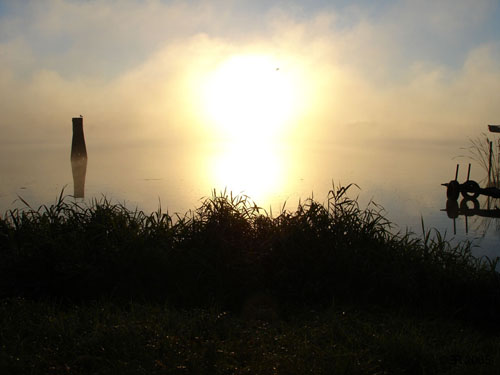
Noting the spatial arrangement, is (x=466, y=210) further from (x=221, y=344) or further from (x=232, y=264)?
(x=221, y=344)

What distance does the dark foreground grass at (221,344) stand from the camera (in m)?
3.42

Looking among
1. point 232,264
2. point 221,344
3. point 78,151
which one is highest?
point 78,151

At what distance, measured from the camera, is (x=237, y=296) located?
17.8 feet

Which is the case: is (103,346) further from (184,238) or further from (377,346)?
(184,238)

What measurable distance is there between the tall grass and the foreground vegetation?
17 millimetres

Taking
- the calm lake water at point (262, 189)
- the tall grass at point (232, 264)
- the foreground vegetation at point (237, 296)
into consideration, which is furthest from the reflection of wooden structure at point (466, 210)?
the tall grass at point (232, 264)

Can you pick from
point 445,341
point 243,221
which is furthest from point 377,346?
point 243,221

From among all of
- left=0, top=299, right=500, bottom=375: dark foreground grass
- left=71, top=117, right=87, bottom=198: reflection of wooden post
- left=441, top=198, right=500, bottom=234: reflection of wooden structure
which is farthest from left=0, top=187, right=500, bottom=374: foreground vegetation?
left=71, top=117, right=87, bottom=198: reflection of wooden post

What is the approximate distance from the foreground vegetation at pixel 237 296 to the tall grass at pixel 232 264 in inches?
0.7

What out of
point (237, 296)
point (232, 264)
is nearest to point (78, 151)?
point (232, 264)

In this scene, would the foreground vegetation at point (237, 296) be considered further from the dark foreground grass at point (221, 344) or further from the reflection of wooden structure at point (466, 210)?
the reflection of wooden structure at point (466, 210)

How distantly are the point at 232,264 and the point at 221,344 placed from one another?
2031mm

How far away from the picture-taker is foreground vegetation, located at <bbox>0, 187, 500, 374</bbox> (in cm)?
361

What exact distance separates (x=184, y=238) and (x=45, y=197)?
26.8 ft
